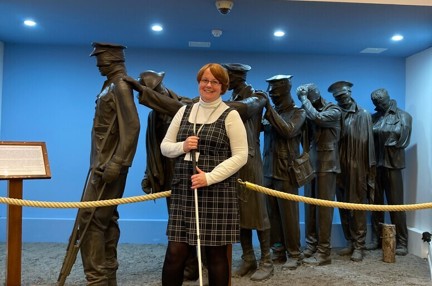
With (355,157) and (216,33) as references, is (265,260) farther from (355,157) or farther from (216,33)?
(216,33)

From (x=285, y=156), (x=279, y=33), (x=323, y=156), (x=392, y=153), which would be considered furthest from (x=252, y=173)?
(x=392, y=153)

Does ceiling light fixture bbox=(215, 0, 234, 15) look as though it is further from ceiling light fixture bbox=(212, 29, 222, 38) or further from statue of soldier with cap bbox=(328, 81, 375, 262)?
statue of soldier with cap bbox=(328, 81, 375, 262)

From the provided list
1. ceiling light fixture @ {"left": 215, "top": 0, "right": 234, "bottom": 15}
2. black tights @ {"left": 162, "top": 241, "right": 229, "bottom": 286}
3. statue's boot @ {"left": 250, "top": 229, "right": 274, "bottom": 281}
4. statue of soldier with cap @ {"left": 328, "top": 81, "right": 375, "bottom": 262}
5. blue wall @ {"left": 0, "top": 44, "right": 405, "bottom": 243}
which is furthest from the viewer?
blue wall @ {"left": 0, "top": 44, "right": 405, "bottom": 243}

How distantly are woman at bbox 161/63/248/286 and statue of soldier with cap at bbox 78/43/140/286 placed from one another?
772mm

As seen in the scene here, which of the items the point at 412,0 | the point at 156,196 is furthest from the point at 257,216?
the point at 412,0

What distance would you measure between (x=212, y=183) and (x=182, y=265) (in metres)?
0.48

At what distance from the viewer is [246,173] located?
12.4ft

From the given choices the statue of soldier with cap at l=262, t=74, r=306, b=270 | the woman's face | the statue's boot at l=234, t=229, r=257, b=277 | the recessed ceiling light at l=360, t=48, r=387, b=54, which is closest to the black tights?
the woman's face

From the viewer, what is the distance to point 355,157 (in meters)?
4.90

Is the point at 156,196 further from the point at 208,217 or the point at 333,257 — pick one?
the point at 333,257

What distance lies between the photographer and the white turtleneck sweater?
2.28 m

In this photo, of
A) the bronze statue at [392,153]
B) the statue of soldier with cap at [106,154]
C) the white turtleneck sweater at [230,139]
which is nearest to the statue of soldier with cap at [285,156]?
the bronze statue at [392,153]

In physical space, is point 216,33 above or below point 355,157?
above

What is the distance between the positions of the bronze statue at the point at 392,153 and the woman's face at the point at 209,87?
323 centimetres
